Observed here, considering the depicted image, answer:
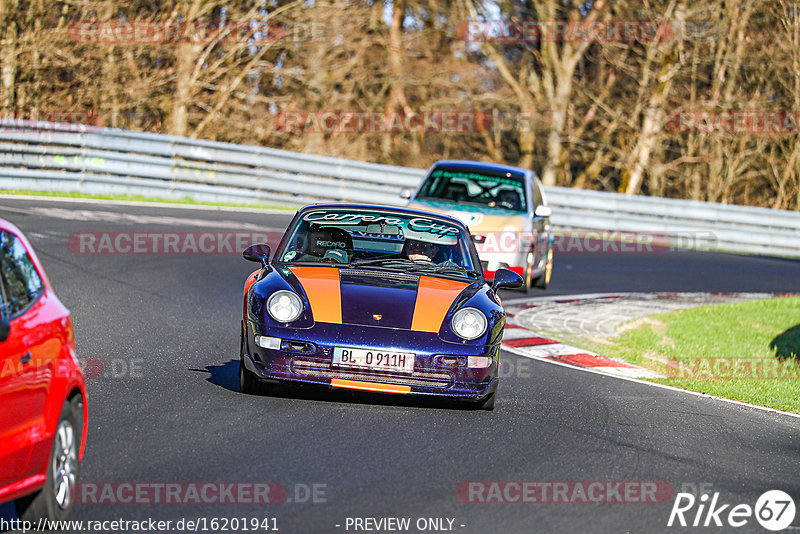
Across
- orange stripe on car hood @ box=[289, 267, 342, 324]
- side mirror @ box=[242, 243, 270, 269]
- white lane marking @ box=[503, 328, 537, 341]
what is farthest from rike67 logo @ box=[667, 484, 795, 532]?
white lane marking @ box=[503, 328, 537, 341]

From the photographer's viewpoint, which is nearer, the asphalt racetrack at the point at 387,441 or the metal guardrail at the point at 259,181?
the asphalt racetrack at the point at 387,441

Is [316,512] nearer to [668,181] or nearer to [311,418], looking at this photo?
[311,418]

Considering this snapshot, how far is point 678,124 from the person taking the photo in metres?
33.7

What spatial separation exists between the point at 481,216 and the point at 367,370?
728 cm

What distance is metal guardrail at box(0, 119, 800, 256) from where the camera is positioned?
19.7 meters

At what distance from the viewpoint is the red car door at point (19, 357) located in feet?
14.0

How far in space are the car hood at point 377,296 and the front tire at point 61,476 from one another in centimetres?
241

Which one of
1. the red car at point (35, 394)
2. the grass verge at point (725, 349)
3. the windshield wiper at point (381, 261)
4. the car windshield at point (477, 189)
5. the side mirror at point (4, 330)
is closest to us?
the side mirror at point (4, 330)

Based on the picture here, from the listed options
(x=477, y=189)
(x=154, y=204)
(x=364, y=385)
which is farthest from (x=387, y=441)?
(x=154, y=204)

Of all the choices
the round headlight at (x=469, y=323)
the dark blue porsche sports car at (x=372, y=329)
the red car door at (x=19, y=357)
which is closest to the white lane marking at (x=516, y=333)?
the dark blue porsche sports car at (x=372, y=329)

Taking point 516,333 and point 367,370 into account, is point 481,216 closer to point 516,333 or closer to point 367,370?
point 516,333

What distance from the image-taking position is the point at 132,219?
17.3 meters

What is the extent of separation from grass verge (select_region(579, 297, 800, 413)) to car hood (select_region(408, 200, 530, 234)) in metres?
1.92

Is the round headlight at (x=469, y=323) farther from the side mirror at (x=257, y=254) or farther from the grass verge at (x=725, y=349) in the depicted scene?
the grass verge at (x=725, y=349)
